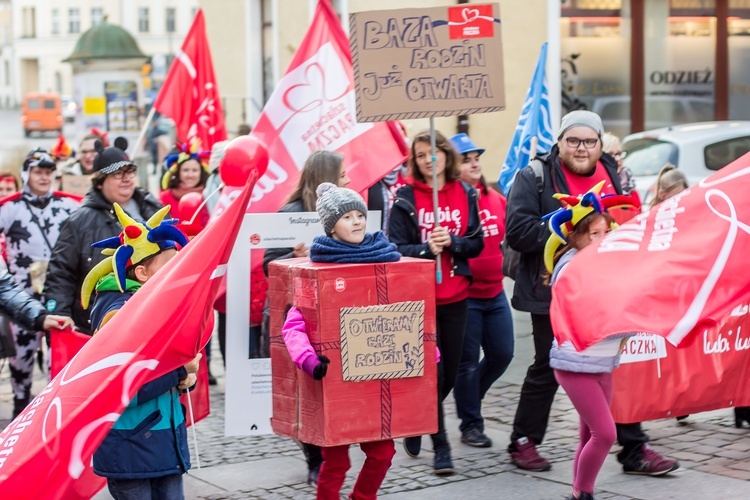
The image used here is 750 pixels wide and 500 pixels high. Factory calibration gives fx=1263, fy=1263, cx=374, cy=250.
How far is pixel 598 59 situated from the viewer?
18172 mm

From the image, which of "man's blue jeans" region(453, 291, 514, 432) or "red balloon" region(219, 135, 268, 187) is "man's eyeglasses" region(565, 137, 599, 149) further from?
"red balloon" region(219, 135, 268, 187)

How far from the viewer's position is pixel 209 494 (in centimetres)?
654

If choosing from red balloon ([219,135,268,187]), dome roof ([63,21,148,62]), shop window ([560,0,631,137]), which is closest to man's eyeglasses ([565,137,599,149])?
red balloon ([219,135,268,187])

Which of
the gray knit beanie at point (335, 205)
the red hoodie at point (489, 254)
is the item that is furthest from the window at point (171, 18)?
the gray knit beanie at point (335, 205)

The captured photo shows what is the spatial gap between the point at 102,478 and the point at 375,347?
1.24 metres

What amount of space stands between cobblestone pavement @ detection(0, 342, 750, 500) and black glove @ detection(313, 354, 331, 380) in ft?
4.51

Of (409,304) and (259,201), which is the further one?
(259,201)

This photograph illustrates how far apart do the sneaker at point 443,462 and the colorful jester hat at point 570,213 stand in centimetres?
125

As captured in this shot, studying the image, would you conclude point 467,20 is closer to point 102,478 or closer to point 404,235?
point 404,235

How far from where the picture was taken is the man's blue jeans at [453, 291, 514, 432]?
730 centimetres

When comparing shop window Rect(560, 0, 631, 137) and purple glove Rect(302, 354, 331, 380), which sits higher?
shop window Rect(560, 0, 631, 137)

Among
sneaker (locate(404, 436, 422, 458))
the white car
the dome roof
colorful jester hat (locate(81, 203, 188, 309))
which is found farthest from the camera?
the dome roof

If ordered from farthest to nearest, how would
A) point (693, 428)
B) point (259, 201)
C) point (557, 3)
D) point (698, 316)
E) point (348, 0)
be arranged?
point (348, 0) < point (557, 3) < point (259, 201) < point (693, 428) < point (698, 316)

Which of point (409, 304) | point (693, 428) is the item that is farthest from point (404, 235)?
point (693, 428)
